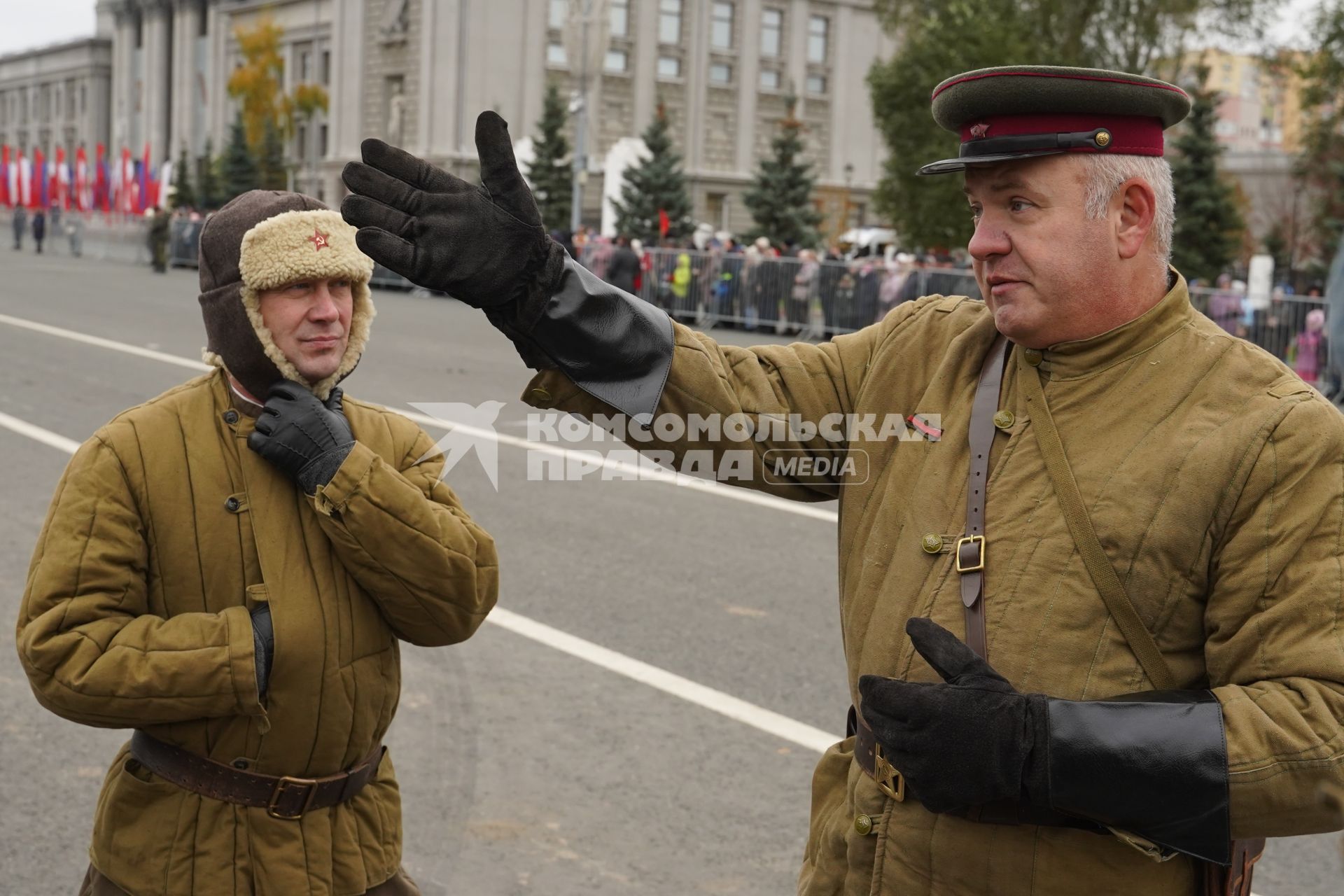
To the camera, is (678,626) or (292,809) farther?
(678,626)

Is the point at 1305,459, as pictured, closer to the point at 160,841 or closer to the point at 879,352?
the point at 879,352

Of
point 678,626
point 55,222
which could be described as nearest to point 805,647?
point 678,626

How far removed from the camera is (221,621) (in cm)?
285

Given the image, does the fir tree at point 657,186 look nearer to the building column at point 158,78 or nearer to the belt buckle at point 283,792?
the belt buckle at point 283,792

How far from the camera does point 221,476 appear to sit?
2.92 meters

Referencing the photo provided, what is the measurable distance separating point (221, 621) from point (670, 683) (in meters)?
3.39

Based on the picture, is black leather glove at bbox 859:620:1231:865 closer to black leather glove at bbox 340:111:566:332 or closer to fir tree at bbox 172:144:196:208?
black leather glove at bbox 340:111:566:332

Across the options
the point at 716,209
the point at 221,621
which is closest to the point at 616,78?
the point at 716,209

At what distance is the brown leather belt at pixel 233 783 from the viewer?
9.36 feet

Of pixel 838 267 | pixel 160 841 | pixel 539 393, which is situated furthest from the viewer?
pixel 838 267

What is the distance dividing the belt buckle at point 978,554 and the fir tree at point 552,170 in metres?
44.6

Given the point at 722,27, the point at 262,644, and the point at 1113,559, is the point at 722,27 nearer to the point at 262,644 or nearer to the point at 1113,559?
the point at 262,644

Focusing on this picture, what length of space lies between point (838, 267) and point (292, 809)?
68.9 ft

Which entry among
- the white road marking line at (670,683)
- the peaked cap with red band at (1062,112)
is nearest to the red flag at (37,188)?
the white road marking line at (670,683)
